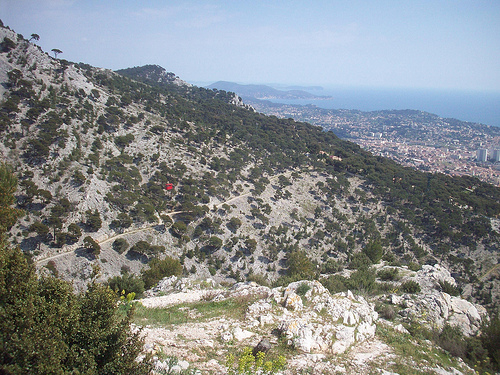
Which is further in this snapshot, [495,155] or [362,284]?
[495,155]

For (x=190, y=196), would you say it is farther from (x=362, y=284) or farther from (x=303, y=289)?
(x=303, y=289)

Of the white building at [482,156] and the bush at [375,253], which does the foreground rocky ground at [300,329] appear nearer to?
the bush at [375,253]

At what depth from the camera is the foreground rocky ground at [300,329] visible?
8164 millimetres

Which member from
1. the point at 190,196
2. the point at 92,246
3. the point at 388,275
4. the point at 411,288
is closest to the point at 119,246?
the point at 92,246

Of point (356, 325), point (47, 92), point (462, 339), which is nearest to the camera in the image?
point (356, 325)

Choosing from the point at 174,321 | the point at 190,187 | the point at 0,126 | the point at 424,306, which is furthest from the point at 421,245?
the point at 0,126

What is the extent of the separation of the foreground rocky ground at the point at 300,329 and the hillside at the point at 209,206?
32 centimetres

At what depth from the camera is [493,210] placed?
44562mm

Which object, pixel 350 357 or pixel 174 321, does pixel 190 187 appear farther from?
pixel 350 357

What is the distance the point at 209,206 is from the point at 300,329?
32179 mm

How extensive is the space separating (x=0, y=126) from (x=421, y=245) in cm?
5670

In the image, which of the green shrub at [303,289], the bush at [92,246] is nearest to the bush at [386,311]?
the green shrub at [303,289]

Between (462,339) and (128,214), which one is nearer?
(462,339)

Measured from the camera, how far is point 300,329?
30.6ft
